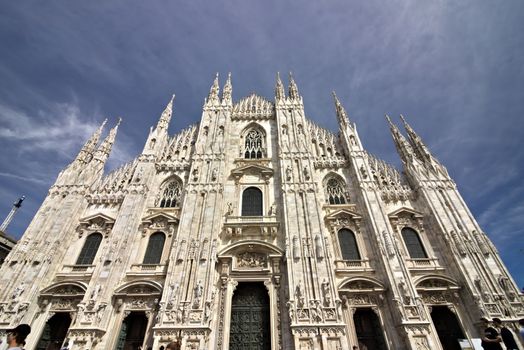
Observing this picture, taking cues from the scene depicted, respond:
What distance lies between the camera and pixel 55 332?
15.0 m

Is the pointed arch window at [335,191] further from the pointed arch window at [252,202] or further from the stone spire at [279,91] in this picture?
the stone spire at [279,91]

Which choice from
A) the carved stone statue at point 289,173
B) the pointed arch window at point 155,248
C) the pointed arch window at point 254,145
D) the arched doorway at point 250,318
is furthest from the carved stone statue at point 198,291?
the pointed arch window at point 254,145

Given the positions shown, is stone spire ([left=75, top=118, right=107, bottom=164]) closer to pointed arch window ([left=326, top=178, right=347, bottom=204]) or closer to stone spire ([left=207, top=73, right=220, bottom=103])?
stone spire ([left=207, top=73, right=220, bottom=103])

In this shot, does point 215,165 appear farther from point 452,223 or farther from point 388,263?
point 452,223

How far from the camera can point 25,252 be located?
1620 cm

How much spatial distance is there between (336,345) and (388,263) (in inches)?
214

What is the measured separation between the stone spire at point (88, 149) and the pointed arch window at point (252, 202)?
13.2 m

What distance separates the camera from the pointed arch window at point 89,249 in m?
17.2

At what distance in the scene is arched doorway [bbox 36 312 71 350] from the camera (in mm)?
14500

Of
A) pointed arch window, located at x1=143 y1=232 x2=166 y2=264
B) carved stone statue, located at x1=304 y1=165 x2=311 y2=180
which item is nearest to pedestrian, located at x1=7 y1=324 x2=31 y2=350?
pointed arch window, located at x1=143 y1=232 x2=166 y2=264

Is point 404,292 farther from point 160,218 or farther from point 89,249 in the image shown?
point 89,249

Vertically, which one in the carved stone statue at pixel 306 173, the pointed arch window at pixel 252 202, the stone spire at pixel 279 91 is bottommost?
the pointed arch window at pixel 252 202

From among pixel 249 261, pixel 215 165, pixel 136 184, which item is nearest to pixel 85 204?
pixel 136 184

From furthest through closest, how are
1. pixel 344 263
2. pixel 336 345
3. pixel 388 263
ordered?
pixel 344 263, pixel 388 263, pixel 336 345
